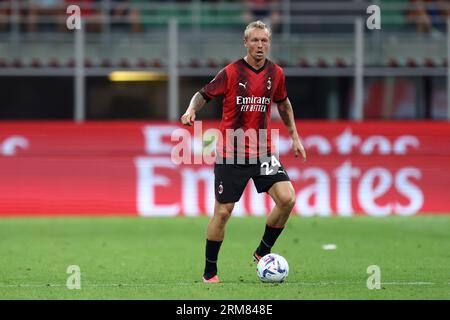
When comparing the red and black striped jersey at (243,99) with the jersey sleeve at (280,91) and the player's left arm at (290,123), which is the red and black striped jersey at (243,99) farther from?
the player's left arm at (290,123)

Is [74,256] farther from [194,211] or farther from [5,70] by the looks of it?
[5,70]

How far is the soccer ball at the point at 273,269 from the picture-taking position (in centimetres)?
1052

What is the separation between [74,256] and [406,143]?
7.52m

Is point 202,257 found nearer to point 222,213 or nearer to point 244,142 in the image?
point 222,213

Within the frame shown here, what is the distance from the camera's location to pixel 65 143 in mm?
19047

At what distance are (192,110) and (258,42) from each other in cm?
86

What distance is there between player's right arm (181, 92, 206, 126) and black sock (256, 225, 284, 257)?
4.43 ft

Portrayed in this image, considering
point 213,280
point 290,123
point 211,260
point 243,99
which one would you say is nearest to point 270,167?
point 290,123

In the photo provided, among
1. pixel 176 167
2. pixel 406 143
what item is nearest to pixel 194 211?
pixel 176 167

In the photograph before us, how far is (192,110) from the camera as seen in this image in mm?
10539

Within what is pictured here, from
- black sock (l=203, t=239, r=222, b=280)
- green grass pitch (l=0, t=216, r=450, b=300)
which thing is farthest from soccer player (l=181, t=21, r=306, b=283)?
green grass pitch (l=0, t=216, r=450, b=300)

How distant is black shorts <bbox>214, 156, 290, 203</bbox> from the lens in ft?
35.2

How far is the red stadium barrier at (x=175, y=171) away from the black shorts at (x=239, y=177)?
7.82 meters
